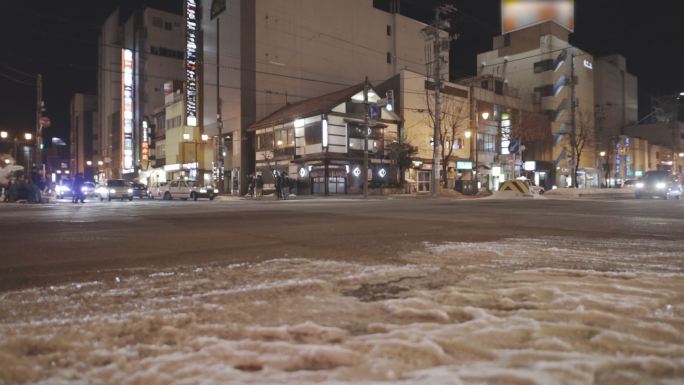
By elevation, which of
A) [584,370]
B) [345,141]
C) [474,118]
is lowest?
[584,370]

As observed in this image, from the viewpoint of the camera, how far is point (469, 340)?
7.96 feet

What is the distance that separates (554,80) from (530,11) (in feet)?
42.6

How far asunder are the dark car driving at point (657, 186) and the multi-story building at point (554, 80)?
24.2m

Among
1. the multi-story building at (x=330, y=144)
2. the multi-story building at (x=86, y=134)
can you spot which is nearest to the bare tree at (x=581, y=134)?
the multi-story building at (x=330, y=144)

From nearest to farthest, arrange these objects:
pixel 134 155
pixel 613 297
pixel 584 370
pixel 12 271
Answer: pixel 584 370 < pixel 613 297 < pixel 12 271 < pixel 134 155

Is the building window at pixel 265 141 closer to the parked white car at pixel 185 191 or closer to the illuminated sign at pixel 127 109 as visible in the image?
the parked white car at pixel 185 191

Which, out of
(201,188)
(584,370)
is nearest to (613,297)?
(584,370)

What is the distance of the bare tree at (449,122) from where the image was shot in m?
38.1

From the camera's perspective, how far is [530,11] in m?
42.1

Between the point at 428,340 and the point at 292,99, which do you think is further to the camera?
the point at 292,99

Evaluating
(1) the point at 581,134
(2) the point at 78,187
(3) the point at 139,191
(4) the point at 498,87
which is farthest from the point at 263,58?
(1) the point at 581,134

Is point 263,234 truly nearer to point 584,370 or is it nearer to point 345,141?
point 584,370

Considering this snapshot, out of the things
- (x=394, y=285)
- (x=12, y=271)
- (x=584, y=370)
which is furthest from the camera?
(x=12, y=271)

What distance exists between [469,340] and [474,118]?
137 ft
